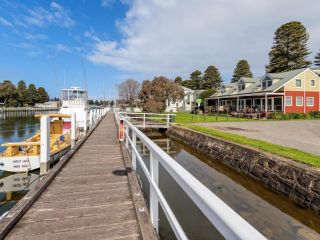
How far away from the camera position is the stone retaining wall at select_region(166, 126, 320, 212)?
21.6ft

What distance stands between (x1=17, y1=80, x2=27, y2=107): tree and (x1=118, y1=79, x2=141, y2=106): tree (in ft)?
124

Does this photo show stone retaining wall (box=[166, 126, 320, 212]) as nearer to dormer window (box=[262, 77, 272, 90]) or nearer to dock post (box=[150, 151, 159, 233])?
dock post (box=[150, 151, 159, 233])

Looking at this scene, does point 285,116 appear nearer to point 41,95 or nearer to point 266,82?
point 266,82

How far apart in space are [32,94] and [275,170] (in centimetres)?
10411

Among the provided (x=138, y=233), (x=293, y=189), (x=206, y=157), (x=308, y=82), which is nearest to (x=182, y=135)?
(x=206, y=157)

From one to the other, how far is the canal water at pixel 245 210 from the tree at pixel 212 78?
6998 cm

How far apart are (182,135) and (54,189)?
14872mm

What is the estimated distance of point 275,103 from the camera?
32.5 meters

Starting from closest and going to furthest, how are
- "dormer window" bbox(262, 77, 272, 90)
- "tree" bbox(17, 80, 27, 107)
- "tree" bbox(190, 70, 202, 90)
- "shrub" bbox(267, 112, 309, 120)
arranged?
"shrub" bbox(267, 112, 309, 120) → "dormer window" bbox(262, 77, 272, 90) → "tree" bbox(190, 70, 202, 90) → "tree" bbox(17, 80, 27, 107)

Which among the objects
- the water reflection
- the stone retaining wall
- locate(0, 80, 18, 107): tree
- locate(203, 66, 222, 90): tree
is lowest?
the water reflection

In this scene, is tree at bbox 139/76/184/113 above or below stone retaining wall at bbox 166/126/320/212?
above

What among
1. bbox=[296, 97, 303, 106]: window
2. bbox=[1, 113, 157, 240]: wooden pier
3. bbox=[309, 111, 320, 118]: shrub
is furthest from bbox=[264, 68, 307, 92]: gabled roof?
bbox=[1, 113, 157, 240]: wooden pier

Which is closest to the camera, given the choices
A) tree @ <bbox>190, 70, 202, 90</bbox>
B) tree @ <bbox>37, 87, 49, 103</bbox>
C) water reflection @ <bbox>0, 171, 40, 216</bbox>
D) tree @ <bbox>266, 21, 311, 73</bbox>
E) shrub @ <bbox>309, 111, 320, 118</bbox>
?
water reflection @ <bbox>0, 171, 40, 216</bbox>

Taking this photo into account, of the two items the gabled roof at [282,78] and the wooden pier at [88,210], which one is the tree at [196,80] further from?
the wooden pier at [88,210]
